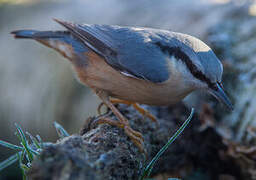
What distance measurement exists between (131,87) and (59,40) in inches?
37.0

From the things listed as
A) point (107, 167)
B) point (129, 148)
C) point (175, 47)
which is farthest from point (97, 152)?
point (175, 47)

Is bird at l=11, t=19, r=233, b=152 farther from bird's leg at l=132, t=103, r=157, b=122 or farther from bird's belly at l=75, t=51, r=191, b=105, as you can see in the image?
bird's leg at l=132, t=103, r=157, b=122

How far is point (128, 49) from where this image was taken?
8.69ft

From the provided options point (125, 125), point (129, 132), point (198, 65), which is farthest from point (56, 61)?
point (198, 65)

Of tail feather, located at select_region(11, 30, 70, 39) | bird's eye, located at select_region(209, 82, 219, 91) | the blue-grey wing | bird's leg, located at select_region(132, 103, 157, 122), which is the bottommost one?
bird's leg, located at select_region(132, 103, 157, 122)

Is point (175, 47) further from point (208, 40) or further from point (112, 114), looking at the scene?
point (208, 40)

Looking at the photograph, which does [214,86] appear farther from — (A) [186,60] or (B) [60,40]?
(B) [60,40]

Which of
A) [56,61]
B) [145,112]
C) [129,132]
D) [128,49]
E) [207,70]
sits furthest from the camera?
[56,61]

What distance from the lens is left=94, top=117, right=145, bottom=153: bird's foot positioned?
233 centimetres

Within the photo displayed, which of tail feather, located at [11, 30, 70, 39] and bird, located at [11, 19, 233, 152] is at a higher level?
tail feather, located at [11, 30, 70, 39]

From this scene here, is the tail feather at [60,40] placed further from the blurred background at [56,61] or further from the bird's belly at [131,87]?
the blurred background at [56,61]

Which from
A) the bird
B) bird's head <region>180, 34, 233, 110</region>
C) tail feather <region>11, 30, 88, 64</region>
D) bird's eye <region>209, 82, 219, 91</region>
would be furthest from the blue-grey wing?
bird's eye <region>209, 82, 219, 91</region>

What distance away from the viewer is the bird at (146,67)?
2.51m

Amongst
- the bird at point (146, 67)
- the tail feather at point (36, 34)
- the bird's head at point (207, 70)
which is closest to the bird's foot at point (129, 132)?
the bird at point (146, 67)
